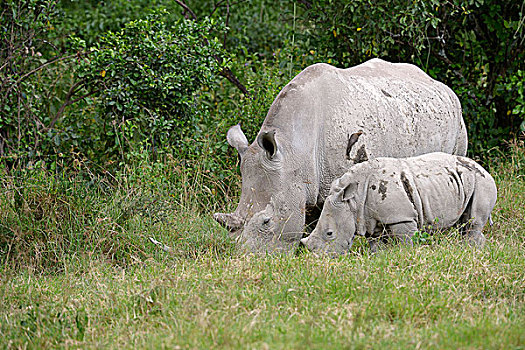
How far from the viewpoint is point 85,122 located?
900cm

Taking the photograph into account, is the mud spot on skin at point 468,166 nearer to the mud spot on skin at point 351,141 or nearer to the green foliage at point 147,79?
the mud spot on skin at point 351,141

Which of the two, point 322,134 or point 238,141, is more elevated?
point 322,134

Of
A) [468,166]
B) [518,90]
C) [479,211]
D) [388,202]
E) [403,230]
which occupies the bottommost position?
[403,230]

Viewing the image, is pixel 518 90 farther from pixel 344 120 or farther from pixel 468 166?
pixel 344 120

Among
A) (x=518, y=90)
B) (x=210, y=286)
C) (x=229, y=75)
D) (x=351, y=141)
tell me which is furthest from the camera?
(x=229, y=75)

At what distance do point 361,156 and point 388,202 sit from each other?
2.40 feet

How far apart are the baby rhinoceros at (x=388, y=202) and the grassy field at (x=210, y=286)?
0.22 m

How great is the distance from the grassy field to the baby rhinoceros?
0.22 metres

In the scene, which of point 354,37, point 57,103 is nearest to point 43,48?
point 57,103

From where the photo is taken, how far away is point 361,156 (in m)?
6.53

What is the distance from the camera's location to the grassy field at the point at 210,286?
4.16m

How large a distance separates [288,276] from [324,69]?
2457 millimetres

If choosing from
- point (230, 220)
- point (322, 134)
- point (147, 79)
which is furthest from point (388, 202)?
point (147, 79)

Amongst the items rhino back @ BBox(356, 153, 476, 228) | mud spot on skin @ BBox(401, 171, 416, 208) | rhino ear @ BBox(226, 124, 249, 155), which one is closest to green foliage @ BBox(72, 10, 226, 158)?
rhino ear @ BBox(226, 124, 249, 155)
